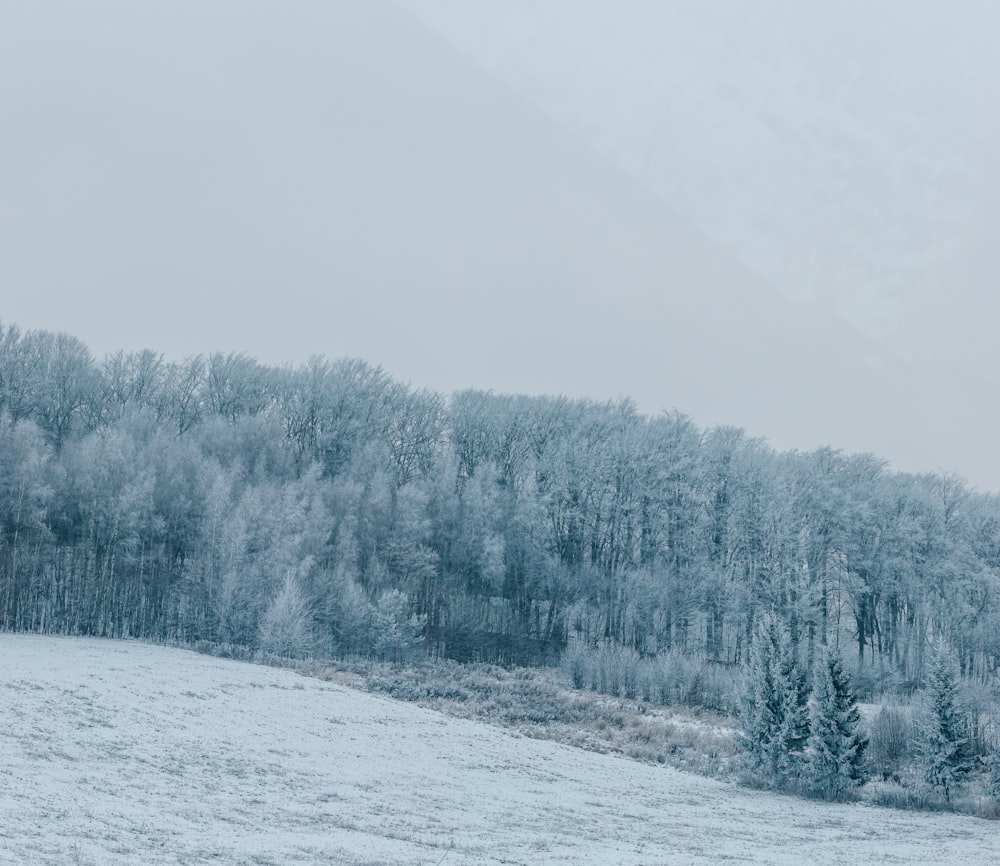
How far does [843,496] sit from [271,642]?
4348cm

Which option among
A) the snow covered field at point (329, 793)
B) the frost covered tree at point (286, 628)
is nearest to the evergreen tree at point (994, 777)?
the snow covered field at point (329, 793)

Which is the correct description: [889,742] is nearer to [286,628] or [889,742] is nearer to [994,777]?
[994,777]

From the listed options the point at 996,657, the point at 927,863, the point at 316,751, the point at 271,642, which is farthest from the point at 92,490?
the point at 996,657

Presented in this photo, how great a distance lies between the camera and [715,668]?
5956cm

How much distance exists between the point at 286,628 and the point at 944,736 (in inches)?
1241

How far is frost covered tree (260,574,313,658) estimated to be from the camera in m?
53.7

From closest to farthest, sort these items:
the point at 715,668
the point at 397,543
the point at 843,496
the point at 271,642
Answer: the point at 271,642
the point at 715,668
the point at 397,543
the point at 843,496

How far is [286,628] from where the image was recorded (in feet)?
177

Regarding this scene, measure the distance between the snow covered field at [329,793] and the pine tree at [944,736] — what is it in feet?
9.32

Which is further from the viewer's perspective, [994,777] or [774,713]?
[774,713]

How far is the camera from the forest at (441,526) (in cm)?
5925

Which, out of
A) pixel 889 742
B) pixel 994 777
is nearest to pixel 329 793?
pixel 994 777

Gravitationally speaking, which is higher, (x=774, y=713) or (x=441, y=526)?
(x=441, y=526)

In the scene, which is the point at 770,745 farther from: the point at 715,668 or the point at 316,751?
the point at 715,668
